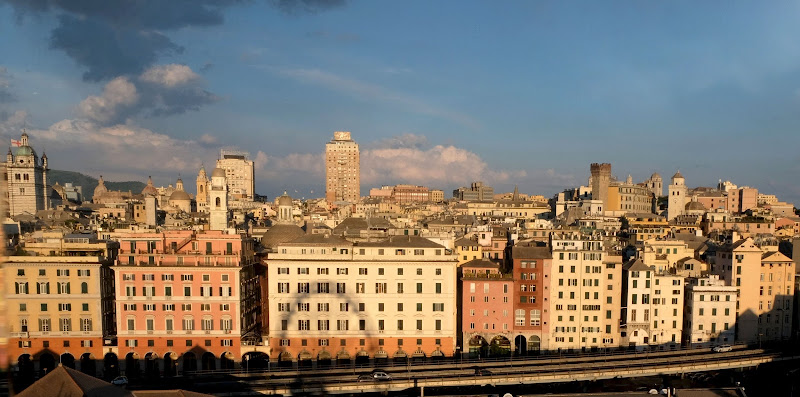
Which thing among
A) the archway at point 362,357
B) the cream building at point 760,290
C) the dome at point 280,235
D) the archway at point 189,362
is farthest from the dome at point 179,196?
the cream building at point 760,290

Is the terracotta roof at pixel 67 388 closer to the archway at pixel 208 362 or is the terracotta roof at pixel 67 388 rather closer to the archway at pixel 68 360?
the archway at pixel 208 362

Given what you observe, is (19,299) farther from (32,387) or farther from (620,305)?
(620,305)

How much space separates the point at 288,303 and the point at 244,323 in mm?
5275

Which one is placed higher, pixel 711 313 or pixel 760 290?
pixel 760 290

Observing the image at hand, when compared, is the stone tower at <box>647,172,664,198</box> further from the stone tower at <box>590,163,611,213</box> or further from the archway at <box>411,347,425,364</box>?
the archway at <box>411,347,425,364</box>

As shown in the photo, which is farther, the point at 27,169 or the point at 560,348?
the point at 27,169

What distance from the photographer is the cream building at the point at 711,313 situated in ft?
189

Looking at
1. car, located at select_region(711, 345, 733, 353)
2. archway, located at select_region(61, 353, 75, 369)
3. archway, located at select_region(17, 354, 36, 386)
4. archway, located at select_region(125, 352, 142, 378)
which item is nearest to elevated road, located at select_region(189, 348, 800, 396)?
car, located at select_region(711, 345, 733, 353)

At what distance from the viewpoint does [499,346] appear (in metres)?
56.4

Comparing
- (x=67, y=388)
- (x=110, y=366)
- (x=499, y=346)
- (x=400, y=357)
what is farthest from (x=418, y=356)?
(x=67, y=388)

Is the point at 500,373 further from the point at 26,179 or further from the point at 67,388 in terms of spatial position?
the point at 26,179

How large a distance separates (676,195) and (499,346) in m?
95.0

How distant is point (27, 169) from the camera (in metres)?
130

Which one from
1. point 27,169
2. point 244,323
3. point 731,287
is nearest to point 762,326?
point 731,287
